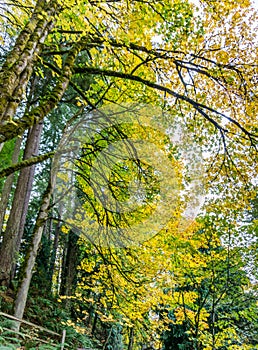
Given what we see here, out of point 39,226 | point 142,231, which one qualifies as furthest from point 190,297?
point 39,226

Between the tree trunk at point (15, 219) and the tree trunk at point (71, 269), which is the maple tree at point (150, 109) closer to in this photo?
the tree trunk at point (15, 219)

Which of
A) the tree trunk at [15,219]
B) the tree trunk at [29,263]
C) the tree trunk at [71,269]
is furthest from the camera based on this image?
the tree trunk at [71,269]

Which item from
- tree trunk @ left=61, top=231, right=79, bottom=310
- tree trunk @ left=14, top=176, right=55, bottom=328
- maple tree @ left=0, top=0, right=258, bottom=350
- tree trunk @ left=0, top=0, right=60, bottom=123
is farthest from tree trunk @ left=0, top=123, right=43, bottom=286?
tree trunk @ left=0, top=0, right=60, bottom=123

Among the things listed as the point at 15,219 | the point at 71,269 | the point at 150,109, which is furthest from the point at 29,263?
the point at 71,269

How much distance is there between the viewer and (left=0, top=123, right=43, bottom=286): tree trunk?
7.23 metres

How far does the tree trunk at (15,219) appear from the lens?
723 centimetres

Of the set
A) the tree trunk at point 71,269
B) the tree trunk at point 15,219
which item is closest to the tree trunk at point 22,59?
the tree trunk at point 15,219

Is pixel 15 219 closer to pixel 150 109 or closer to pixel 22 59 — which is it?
pixel 150 109

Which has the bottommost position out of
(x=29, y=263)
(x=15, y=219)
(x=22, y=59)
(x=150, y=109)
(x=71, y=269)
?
(x=29, y=263)

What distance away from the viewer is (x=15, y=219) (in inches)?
296

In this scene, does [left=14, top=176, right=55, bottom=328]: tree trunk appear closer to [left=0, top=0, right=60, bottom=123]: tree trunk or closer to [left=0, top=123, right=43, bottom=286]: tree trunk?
[left=0, top=0, right=60, bottom=123]: tree trunk

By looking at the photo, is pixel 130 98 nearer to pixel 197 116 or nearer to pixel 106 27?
pixel 197 116

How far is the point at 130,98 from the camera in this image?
4859 mm

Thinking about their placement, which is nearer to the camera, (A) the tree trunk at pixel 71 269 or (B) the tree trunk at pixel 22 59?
(B) the tree trunk at pixel 22 59
